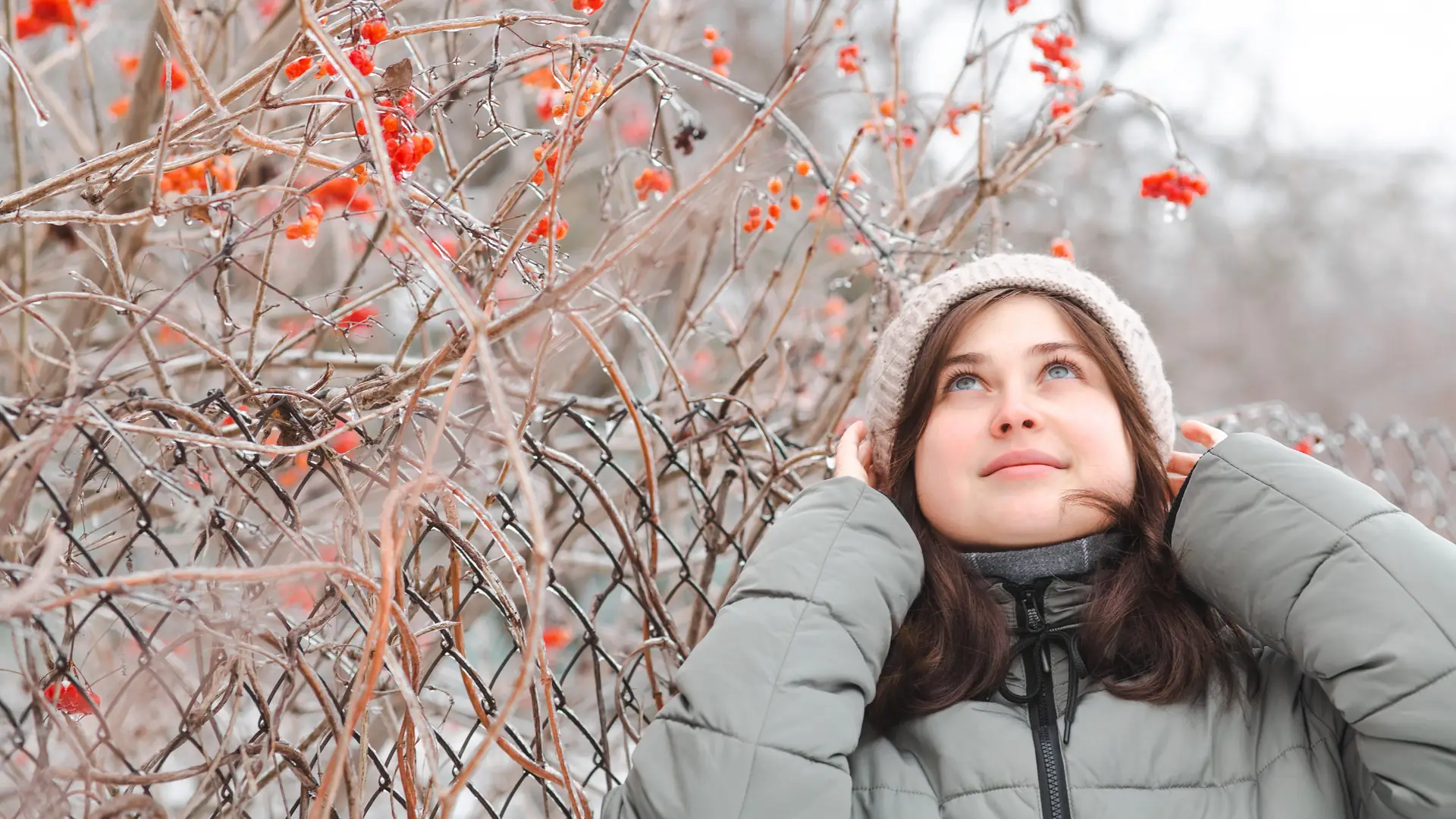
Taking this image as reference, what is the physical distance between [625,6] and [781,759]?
1.97 metres

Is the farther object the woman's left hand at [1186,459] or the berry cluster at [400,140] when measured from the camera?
the woman's left hand at [1186,459]

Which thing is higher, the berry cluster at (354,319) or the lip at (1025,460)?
the berry cluster at (354,319)

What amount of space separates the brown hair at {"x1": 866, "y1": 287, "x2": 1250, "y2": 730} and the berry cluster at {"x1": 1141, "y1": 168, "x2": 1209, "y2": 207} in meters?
0.40

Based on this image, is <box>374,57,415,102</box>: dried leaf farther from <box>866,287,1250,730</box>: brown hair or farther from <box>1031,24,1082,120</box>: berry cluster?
<box>1031,24,1082,120</box>: berry cluster

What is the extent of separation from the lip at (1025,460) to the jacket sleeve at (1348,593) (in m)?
0.16

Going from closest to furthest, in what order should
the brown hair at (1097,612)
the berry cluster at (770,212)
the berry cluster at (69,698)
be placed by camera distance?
the berry cluster at (69,698)
the brown hair at (1097,612)
the berry cluster at (770,212)

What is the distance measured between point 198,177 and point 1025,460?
117 cm

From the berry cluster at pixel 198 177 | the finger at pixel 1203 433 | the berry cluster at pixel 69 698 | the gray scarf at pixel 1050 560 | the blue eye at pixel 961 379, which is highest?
the berry cluster at pixel 198 177

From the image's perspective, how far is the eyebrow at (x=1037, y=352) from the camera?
1.43 m

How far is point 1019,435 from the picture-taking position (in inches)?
54.1

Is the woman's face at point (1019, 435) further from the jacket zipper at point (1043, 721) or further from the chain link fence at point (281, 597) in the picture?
the chain link fence at point (281, 597)

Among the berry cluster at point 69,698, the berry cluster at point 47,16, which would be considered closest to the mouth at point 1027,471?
the berry cluster at point 69,698

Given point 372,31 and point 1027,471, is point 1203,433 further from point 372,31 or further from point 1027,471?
point 372,31

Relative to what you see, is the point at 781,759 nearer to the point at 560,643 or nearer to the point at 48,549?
the point at 48,549
